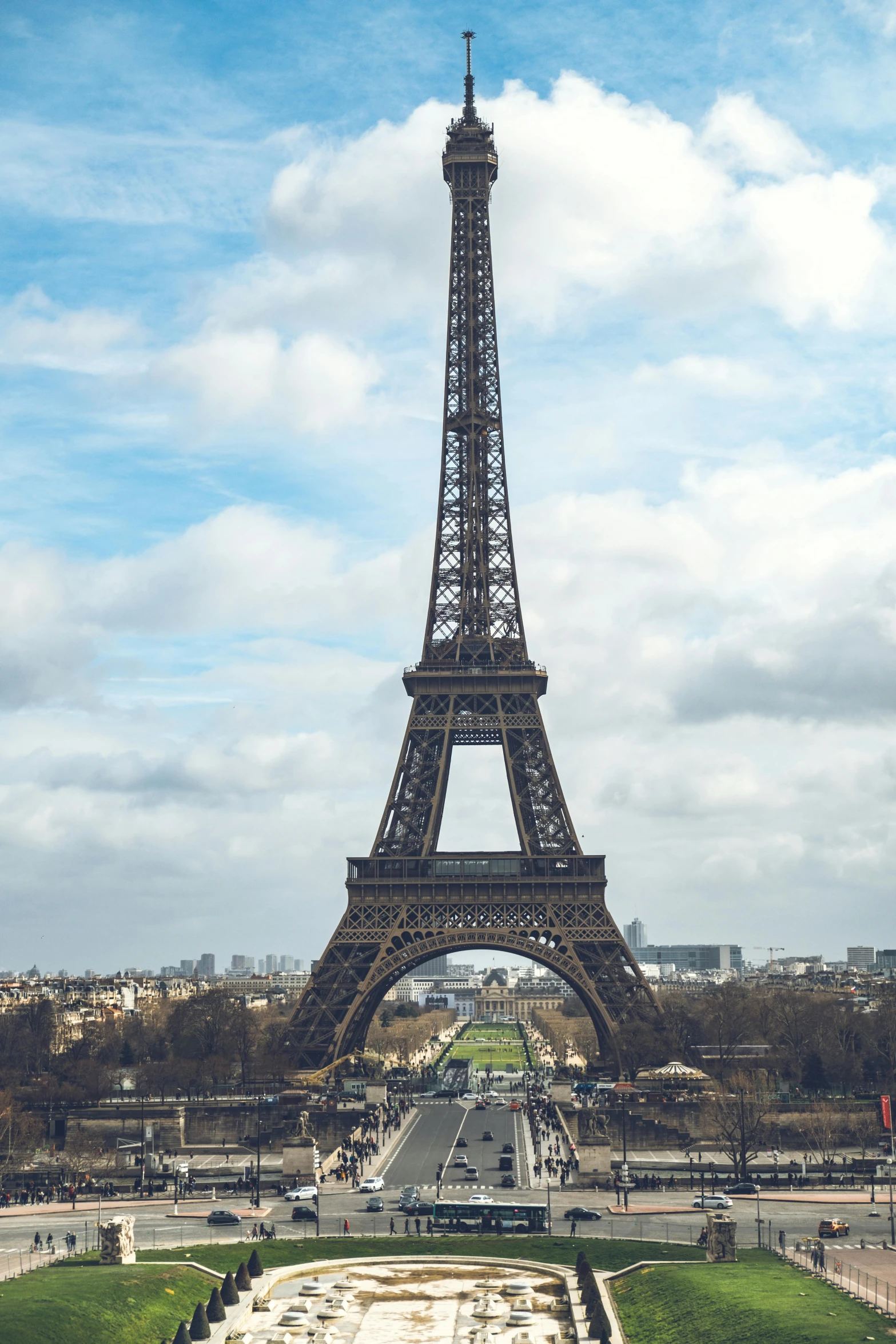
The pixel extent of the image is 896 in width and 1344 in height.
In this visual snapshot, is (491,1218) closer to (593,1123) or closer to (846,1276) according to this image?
(846,1276)

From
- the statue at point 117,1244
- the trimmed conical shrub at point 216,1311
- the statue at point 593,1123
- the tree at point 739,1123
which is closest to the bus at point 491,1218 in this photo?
the statue at point 117,1244

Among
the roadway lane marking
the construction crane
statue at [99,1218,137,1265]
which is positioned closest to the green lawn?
statue at [99,1218,137,1265]

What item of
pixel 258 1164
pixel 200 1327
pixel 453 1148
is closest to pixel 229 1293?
pixel 200 1327

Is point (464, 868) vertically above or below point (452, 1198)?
above

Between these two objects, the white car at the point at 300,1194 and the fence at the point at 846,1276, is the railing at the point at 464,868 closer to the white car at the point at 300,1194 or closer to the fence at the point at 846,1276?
the white car at the point at 300,1194

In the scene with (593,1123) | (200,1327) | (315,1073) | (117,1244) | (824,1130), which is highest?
(315,1073)

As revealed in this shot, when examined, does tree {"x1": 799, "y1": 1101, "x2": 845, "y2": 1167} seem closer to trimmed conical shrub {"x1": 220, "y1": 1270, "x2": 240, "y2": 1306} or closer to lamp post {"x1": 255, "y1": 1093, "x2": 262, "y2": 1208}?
lamp post {"x1": 255, "y1": 1093, "x2": 262, "y2": 1208}

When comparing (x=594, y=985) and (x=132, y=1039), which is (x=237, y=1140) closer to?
(x=594, y=985)
